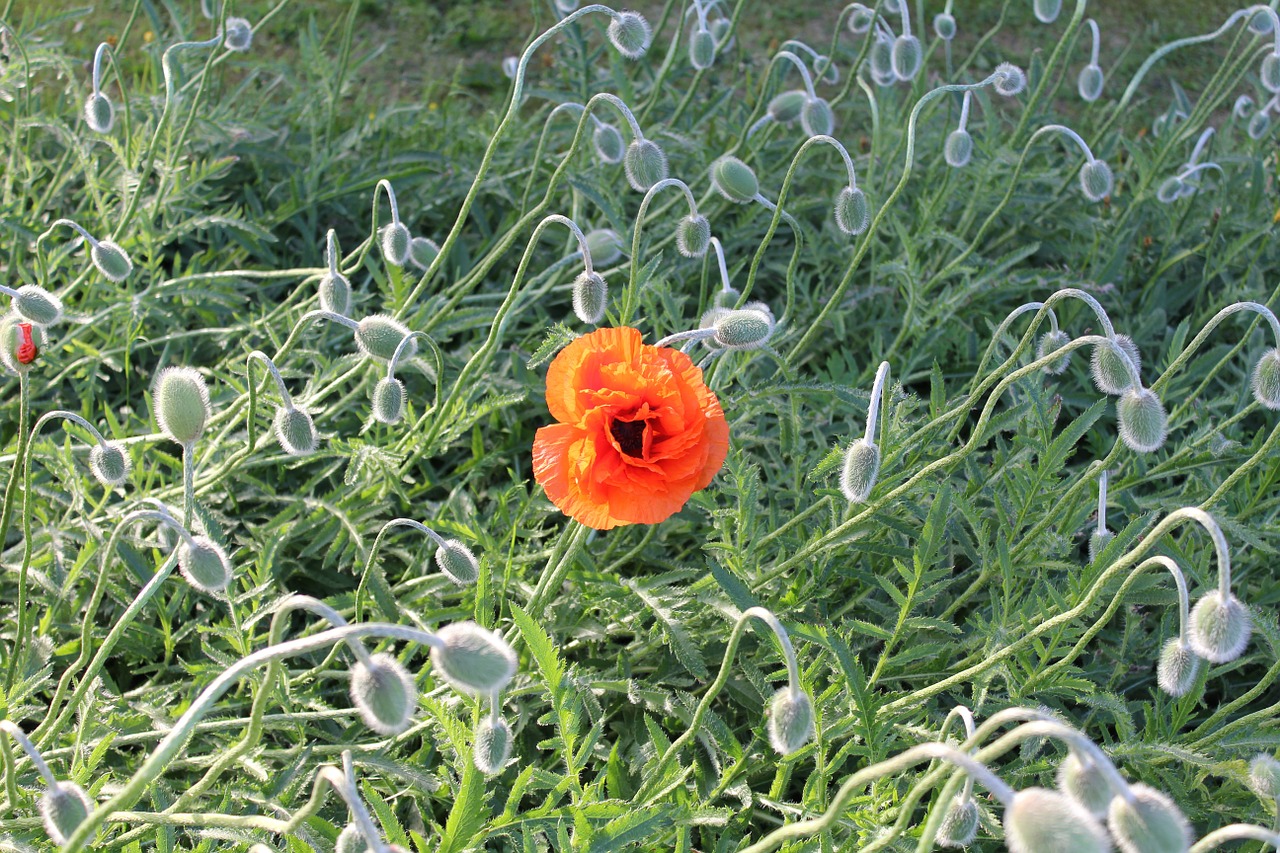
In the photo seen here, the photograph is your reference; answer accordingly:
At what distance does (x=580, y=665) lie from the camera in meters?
2.70

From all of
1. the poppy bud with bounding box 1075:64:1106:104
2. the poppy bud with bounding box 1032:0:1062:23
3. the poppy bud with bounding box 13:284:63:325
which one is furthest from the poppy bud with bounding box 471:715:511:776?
the poppy bud with bounding box 1075:64:1106:104

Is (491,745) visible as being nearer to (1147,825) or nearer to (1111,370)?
(1147,825)

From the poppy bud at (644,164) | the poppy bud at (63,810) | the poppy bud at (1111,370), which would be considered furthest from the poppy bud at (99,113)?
the poppy bud at (1111,370)

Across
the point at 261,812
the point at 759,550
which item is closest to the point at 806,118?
the point at 759,550

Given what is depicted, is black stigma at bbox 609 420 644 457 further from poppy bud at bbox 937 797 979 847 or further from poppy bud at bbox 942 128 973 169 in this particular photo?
poppy bud at bbox 942 128 973 169

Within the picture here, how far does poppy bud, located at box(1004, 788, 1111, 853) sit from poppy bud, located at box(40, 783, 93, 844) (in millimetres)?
1146

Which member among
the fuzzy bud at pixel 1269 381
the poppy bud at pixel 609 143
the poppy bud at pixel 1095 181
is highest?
the fuzzy bud at pixel 1269 381

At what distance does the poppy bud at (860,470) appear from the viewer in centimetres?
199

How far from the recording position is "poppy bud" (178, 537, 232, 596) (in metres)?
1.77

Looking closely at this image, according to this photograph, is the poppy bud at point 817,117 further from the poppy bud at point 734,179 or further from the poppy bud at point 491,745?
the poppy bud at point 491,745

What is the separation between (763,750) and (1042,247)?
2.47m

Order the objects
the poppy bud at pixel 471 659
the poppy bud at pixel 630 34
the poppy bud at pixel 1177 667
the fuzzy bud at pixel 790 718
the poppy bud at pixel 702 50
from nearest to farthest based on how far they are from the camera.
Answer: the poppy bud at pixel 471 659 < the fuzzy bud at pixel 790 718 < the poppy bud at pixel 1177 667 < the poppy bud at pixel 630 34 < the poppy bud at pixel 702 50

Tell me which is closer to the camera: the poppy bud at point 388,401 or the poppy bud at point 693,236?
the poppy bud at point 388,401

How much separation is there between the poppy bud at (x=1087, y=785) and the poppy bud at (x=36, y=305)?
6.55ft
